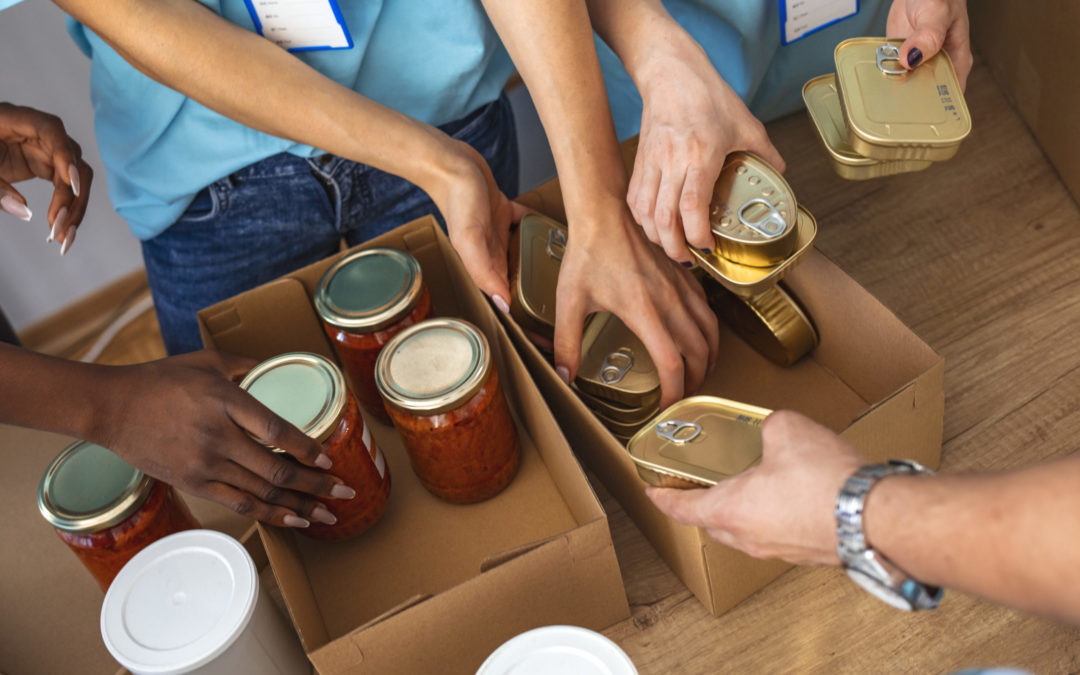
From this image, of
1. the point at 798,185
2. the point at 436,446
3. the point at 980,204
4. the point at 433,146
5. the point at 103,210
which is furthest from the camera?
the point at 103,210

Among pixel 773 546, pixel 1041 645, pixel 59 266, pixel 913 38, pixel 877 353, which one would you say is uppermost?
pixel 913 38

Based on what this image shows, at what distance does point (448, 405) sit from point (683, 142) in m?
0.36

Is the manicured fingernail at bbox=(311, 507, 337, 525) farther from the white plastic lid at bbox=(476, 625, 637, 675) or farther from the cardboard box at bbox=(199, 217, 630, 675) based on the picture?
the white plastic lid at bbox=(476, 625, 637, 675)

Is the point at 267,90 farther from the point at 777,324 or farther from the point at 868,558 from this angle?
the point at 868,558

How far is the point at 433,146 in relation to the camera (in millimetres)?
1010

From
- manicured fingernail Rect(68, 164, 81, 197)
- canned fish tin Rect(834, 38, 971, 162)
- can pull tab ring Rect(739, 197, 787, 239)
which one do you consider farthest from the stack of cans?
manicured fingernail Rect(68, 164, 81, 197)

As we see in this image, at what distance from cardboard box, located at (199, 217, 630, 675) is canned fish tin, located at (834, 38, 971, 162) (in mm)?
415

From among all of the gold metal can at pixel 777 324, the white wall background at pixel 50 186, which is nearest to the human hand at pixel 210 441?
the gold metal can at pixel 777 324

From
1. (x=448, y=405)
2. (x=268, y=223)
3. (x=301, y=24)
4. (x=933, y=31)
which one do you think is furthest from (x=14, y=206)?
(x=933, y=31)

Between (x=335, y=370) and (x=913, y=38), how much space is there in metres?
0.69

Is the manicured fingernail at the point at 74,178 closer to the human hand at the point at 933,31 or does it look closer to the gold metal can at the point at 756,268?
the gold metal can at the point at 756,268

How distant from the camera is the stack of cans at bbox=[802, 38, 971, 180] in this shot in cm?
84

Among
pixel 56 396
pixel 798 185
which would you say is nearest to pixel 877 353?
pixel 798 185

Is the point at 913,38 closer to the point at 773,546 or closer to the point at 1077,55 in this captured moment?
the point at 1077,55
